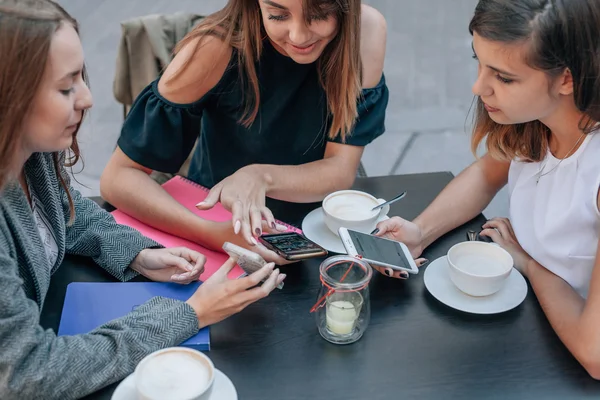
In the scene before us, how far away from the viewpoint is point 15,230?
1.20m

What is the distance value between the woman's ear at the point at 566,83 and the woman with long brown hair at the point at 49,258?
61 cm

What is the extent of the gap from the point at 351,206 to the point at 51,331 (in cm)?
68

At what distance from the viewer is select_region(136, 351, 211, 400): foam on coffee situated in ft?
3.39

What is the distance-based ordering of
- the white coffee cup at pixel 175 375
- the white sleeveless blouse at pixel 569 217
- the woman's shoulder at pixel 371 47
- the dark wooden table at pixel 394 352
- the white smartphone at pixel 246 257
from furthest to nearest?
1. the woman's shoulder at pixel 371 47
2. the white sleeveless blouse at pixel 569 217
3. the white smartphone at pixel 246 257
4. the dark wooden table at pixel 394 352
5. the white coffee cup at pixel 175 375

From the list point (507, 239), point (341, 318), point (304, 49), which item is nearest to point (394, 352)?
point (341, 318)

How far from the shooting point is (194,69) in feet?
5.48

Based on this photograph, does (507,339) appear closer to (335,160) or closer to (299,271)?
(299,271)

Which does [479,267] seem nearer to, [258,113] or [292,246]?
[292,246]

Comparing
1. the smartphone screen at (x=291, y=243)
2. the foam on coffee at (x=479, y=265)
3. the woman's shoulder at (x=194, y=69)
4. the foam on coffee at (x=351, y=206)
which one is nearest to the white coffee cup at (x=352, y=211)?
the foam on coffee at (x=351, y=206)

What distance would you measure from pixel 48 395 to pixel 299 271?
1.68ft

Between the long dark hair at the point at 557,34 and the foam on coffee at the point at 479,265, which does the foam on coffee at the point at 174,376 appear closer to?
the foam on coffee at the point at 479,265

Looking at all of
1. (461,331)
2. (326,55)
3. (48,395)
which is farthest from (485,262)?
(48,395)

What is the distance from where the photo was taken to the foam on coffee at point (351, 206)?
1.53m

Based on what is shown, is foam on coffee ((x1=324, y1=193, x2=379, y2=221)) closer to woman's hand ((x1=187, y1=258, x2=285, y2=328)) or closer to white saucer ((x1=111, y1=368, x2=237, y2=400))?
woman's hand ((x1=187, y1=258, x2=285, y2=328))
